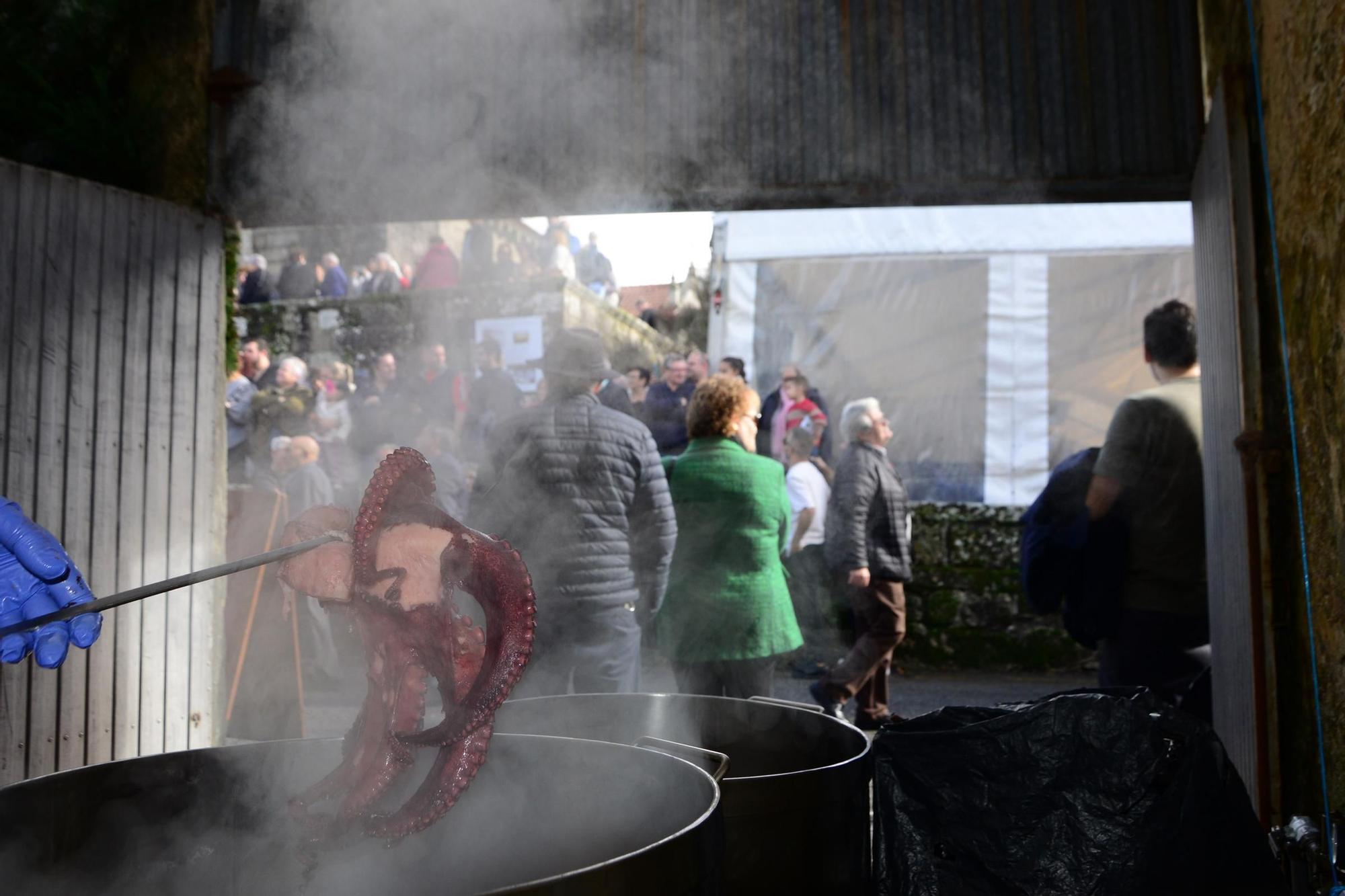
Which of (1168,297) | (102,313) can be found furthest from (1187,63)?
(1168,297)

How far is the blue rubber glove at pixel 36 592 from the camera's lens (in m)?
1.48

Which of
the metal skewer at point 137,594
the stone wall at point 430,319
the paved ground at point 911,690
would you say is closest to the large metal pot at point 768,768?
the metal skewer at point 137,594

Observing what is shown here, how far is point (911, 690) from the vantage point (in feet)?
22.8

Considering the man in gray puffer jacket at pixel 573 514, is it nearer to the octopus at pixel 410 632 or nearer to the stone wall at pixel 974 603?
the octopus at pixel 410 632

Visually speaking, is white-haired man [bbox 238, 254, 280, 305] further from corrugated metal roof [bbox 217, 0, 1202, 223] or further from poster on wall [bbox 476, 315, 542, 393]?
corrugated metal roof [bbox 217, 0, 1202, 223]

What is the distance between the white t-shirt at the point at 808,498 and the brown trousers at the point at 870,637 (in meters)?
1.11

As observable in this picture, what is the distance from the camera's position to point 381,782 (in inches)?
62.8

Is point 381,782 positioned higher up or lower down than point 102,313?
lower down

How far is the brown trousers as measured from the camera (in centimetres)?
566

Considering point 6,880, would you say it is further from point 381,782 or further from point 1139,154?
point 1139,154

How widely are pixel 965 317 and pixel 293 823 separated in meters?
7.53

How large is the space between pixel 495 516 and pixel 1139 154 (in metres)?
2.83

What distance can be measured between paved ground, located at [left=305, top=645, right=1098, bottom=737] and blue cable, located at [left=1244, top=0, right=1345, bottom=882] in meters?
3.49

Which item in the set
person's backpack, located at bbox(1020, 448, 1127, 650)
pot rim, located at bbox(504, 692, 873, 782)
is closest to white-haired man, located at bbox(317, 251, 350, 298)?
person's backpack, located at bbox(1020, 448, 1127, 650)
